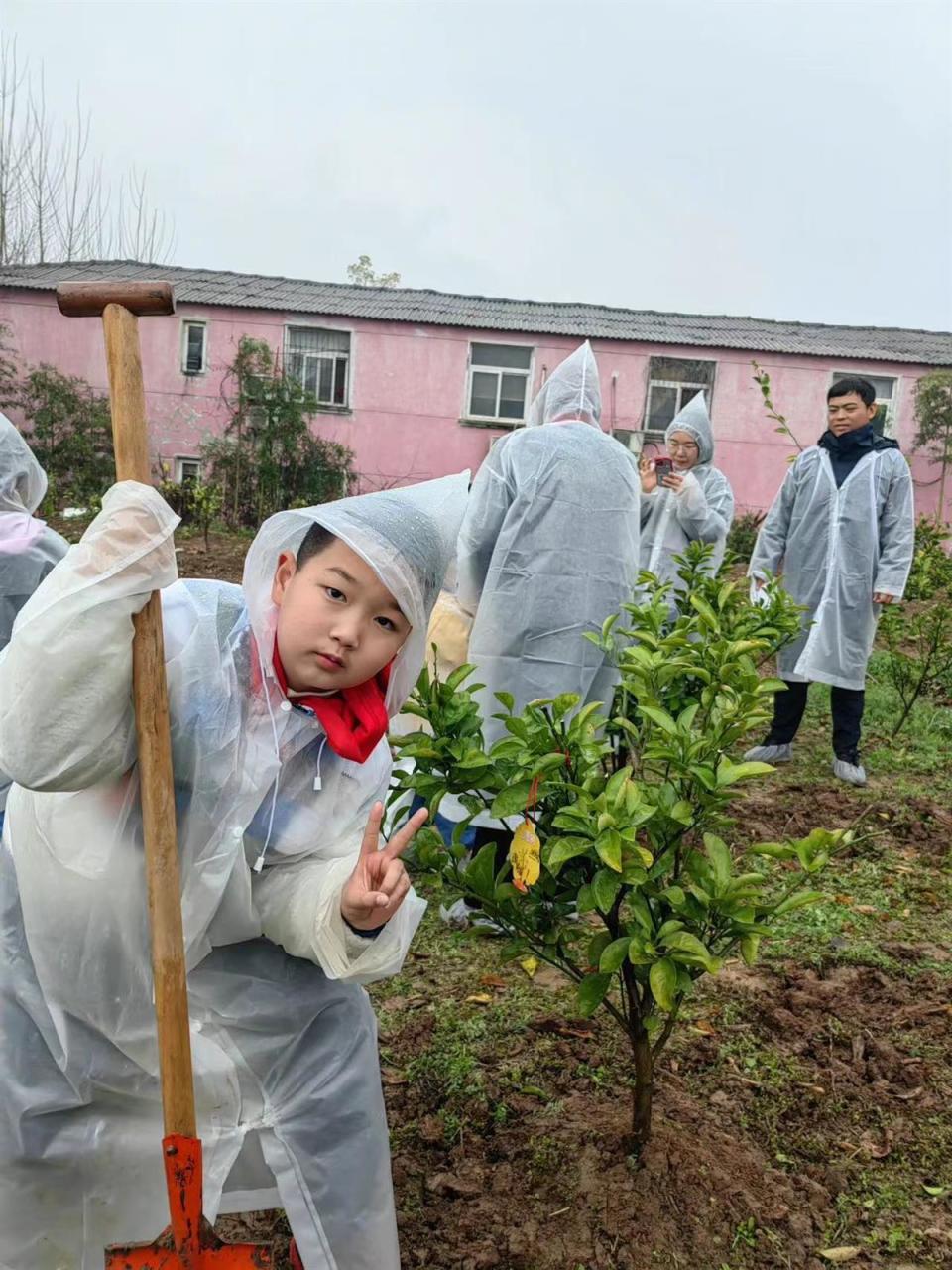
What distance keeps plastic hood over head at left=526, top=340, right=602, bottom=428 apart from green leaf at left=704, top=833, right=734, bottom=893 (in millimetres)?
2356

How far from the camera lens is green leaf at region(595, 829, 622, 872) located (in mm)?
1496

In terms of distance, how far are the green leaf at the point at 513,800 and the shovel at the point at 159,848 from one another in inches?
21.4

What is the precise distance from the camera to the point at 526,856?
1.57 metres

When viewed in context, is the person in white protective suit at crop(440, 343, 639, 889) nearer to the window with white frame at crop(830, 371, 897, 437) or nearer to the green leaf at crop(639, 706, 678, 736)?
the green leaf at crop(639, 706, 678, 736)

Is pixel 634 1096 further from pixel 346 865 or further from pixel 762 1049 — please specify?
pixel 346 865

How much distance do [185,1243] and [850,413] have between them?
14.8 ft

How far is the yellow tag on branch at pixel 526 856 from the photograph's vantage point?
156cm

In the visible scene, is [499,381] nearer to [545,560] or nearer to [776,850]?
[545,560]

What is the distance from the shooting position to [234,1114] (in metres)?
1.58

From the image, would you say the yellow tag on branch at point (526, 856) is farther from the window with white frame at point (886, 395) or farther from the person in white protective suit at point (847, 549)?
the window with white frame at point (886, 395)

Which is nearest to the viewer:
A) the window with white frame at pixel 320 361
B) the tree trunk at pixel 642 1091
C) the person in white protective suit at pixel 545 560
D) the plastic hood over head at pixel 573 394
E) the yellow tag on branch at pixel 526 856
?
the yellow tag on branch at pixel 526 856

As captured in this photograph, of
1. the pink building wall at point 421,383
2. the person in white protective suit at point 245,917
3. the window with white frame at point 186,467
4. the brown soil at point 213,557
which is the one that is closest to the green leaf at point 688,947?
the person in white protective suit at point 245,917

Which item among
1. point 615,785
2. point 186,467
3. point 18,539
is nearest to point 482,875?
Result: point 615,785

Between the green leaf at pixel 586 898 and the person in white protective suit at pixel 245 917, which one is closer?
the person in white protective suit at pixel 245 917
